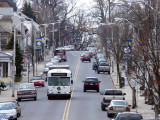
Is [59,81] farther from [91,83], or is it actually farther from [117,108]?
[117,108]

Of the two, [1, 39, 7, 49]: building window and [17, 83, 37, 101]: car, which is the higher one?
[1, 39, 7, 49]: building window

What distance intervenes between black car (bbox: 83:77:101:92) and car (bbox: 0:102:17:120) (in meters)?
21.1

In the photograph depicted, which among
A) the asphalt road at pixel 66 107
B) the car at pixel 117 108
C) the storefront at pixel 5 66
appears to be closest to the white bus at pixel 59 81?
the asphalt road at pixel 66 107

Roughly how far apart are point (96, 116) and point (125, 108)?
273 centimetres

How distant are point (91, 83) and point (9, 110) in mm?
22446

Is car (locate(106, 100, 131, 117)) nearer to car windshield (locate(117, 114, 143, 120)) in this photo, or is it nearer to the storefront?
car windshield (locate(117, 114, 143, 120))

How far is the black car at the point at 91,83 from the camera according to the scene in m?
53.8

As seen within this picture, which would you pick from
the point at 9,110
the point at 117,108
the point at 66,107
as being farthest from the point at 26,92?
the point at 117,108

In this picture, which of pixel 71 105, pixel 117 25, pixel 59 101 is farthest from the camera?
pixel 117 25

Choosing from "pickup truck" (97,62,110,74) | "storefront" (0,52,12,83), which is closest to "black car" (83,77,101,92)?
"storefront" (0,52,12,83)

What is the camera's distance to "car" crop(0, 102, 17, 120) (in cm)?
3179

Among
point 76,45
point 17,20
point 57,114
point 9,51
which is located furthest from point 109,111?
point 76,45

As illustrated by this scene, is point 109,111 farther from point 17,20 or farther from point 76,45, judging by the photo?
point 76,45

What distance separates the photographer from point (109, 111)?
33.3 meters
